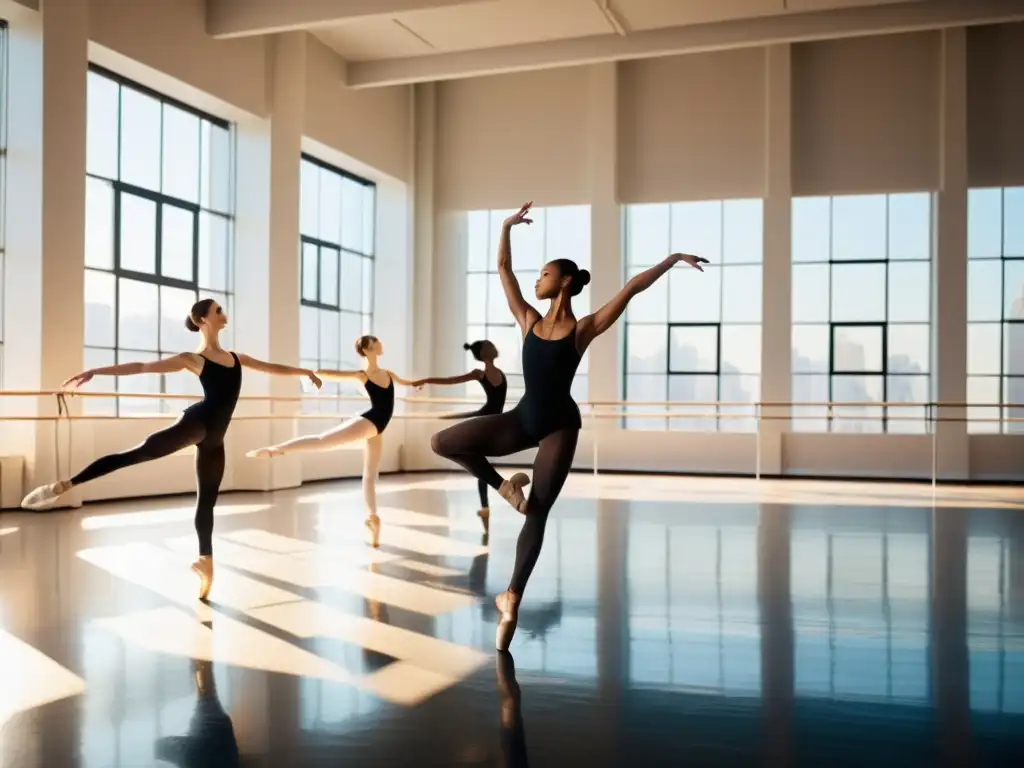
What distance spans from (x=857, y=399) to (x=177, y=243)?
956cm

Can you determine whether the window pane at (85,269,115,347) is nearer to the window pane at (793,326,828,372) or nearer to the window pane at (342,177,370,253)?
the window pane at (342,177,370,253)

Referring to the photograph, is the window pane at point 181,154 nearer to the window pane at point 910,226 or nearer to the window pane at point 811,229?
the window pane at point 811,229

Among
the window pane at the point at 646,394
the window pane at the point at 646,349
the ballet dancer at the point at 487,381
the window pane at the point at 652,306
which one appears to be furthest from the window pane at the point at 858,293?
the ballet dancer at the point at 487,381

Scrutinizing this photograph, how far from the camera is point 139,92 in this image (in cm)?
1030

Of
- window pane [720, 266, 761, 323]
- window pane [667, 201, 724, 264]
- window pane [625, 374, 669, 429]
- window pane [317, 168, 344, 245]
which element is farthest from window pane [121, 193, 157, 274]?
window pane [720, 266, 761, 323]

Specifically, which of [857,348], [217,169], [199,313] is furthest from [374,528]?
[857,348]

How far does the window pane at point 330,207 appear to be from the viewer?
45.5 feet

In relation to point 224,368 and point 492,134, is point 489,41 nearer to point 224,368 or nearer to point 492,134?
point 492,134

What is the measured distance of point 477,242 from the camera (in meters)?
15.9

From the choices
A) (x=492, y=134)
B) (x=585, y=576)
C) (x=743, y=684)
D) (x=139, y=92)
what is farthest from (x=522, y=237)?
(x=743, y=684)

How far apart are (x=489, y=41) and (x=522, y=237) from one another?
3.63m

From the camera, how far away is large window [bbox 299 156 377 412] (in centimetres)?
1351

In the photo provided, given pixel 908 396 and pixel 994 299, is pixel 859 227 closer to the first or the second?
pixel 994 299

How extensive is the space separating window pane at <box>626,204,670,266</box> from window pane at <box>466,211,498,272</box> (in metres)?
2.30
